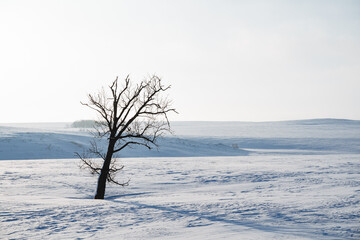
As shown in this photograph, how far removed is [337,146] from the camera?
49.2 metres

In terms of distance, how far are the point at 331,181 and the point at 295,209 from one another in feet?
23.5

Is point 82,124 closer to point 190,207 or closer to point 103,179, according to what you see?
point 103,179

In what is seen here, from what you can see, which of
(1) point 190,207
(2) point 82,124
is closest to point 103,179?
(1) point 190,207

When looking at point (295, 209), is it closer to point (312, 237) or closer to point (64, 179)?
point (312, 237)

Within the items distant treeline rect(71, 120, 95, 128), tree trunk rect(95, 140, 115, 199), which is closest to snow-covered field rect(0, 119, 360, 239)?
tree trunk rect(95, 140, 115, 199)

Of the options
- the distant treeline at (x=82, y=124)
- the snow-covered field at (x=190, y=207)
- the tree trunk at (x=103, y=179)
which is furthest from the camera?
the distant treeline at (x=82, y=124)

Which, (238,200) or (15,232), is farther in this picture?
(238,200)

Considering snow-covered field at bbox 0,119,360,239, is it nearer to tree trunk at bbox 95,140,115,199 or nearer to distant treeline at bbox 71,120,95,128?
tree trunk at bbox 95,140,115,199

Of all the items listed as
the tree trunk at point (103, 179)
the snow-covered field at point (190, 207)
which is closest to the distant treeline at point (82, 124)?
the snow-covered field at point (190, 207)

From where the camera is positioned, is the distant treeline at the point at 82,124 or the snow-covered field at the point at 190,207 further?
the distant treeline at the point at 82,124

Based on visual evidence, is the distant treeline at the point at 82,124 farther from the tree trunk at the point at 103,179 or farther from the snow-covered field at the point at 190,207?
the tree trunk at the point at 103,179

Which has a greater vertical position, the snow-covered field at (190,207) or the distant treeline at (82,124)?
the distant treeline at (82,124)

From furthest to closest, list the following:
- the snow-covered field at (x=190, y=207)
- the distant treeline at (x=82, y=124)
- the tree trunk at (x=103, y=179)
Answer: the distant treeline at (x=82, y=124) < the tree trunk at (x=103, y=179) < the snow-covered field at (x=190, y=207)

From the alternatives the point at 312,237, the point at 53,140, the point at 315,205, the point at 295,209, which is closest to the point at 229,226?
the point at 312,237
